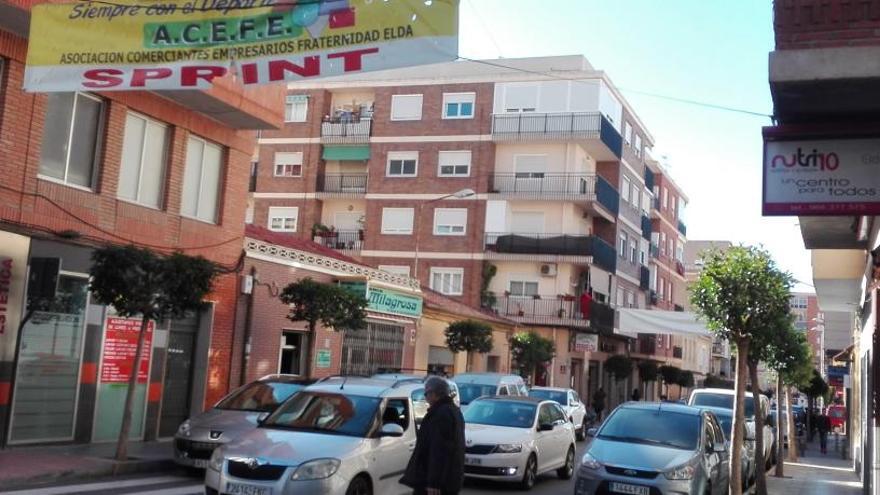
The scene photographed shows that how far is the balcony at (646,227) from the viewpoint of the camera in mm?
57906

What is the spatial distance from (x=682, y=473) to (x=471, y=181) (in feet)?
111

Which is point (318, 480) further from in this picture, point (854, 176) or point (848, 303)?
point (848, 303)

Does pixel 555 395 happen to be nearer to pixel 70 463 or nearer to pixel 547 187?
pixel 70 463

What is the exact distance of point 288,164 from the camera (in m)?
47.7

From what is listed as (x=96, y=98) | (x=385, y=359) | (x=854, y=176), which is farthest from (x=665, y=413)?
(x=385, y=359)

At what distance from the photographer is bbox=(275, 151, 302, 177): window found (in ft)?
155

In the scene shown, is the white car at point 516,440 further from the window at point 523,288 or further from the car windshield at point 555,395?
the window at point 523,288

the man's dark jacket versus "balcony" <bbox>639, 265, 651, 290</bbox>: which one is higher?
"balcony" <bbox>639, 265, 651, 290</bbox>

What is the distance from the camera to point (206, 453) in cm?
1381

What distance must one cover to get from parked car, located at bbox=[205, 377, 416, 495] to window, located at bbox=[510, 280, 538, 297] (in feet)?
109

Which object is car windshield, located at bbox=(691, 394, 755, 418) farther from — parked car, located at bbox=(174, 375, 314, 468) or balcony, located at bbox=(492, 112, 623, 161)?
balcony, located at bbox=(492, 112, 623, 161)

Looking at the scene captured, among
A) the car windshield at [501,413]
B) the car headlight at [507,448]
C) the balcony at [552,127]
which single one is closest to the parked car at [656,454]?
the car headlight at [507,448]

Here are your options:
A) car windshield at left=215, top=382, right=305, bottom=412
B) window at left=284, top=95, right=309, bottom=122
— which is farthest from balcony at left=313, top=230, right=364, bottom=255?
car windshield at left=215, top=382, right=305, bottom=412

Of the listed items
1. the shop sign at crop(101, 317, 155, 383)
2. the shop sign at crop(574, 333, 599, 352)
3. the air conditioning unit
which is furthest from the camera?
the air conditioning unit
